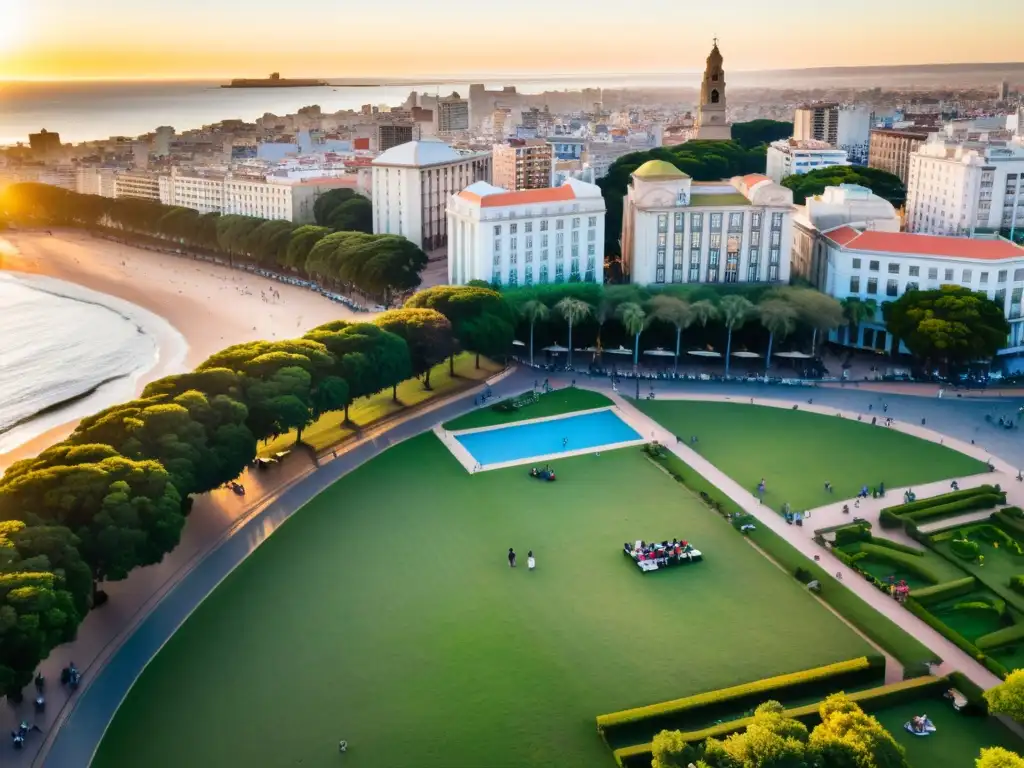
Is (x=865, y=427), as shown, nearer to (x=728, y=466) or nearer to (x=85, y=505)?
(x=728, y=466)

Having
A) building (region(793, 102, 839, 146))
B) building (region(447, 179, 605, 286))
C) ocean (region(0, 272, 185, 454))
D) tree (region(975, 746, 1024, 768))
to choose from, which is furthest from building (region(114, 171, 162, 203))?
tree (region(975, 746, 1024, 768))

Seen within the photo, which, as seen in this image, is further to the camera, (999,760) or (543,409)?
(543,409)

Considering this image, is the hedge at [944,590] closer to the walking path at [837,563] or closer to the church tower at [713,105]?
the walking path at [837,563]

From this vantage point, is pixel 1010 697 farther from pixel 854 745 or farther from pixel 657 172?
pixel 657 172

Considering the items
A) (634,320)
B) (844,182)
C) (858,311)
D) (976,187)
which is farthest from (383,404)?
(844,182)

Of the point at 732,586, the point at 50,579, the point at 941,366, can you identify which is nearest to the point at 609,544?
the point at 732,586

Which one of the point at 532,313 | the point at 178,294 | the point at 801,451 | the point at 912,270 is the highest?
the point at 912,270

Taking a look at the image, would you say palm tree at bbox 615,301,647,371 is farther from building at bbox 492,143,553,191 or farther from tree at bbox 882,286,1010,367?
building at bbox 492,143,553,191

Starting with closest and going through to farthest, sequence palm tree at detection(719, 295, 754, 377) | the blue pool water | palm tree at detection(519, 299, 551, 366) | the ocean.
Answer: the blue pool water, the ocean, palm tree at detection(719, 295, 754, 377), palm tree at detection(519, 299, 551, 366)
